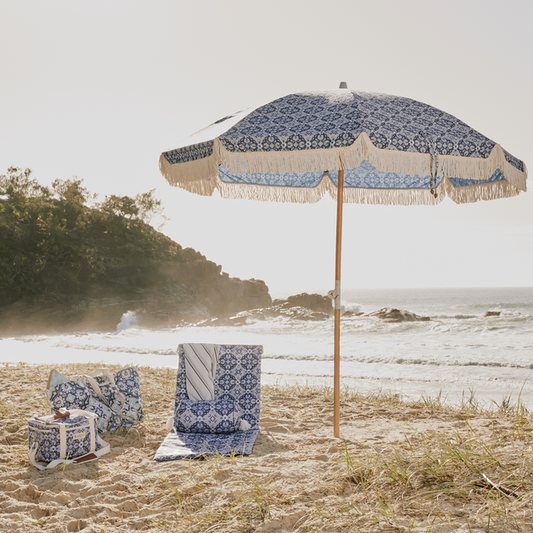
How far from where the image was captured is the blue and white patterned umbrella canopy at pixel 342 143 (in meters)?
2.48

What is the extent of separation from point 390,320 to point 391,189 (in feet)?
60.6

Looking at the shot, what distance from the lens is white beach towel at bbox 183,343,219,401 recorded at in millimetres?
3588

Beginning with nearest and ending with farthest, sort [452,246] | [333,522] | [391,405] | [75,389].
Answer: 1. [333,522]
2. [75,389]
3. [391,405]
4. [452,246]

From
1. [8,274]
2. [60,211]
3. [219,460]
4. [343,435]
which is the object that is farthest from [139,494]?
[60,211]

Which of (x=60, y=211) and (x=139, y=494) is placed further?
(x=60, y=211)

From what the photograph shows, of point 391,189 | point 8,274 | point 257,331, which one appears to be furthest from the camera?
point 8,274

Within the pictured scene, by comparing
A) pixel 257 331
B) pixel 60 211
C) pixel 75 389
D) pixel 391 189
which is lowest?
pixel 257 331

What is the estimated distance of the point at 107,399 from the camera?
11.9 feet

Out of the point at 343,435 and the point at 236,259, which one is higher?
the point at 236,259

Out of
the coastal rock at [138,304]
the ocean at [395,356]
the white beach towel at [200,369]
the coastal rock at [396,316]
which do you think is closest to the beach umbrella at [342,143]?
the white beach towel at [200,369]

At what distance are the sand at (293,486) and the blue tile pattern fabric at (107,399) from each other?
0.13 meters

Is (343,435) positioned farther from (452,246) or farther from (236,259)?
(452,246)

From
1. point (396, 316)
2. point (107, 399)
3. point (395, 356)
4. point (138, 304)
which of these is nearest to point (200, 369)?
point (107, 399)

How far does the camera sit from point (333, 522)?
1.88 meters
